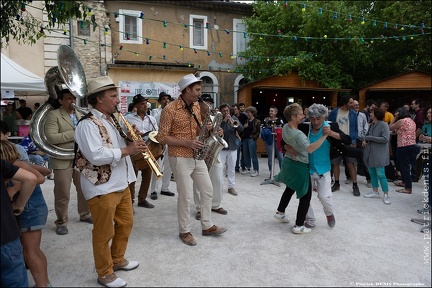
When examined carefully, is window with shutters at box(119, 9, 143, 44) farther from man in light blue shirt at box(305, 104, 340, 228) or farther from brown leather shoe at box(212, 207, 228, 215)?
man in light blue shirt at box(305, 104, 340, 228)

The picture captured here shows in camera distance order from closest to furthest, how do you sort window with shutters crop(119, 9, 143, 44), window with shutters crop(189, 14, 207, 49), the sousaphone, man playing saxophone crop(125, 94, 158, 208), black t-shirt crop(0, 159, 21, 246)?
black t-shirt crop(0, 159, 21, 246) → the sousaphone → man playing saxophone crop(125, 94, 158, 208) → window with shutters crop(119, 9, 143, 44) → window with shutters crop(189, 14, 207, 49)

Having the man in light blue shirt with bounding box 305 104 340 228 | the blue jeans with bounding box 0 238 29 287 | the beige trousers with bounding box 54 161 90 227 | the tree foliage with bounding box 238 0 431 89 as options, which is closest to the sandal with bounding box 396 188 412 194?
the man in light blue shirt with bounding box 305 104 340 228

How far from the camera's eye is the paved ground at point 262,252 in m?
3.30

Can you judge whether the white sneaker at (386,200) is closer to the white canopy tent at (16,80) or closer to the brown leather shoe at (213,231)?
the brown leather shoe at (213,231)

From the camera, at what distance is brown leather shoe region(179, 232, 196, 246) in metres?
4.07

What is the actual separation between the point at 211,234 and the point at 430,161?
10.6 ft

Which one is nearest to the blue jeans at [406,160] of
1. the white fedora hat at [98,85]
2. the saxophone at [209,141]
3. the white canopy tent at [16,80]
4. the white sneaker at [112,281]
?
the saxophone at [209,141]

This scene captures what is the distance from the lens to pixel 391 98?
1289 cm

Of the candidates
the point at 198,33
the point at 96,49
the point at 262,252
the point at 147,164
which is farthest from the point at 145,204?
the point at 198,33

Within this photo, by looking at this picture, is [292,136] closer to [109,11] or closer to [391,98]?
[391,98]

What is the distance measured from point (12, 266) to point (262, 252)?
245 cm

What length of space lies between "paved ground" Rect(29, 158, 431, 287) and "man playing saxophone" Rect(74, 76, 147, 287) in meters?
0.39

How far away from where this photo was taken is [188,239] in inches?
161

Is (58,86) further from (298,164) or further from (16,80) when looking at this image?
(16,80)
